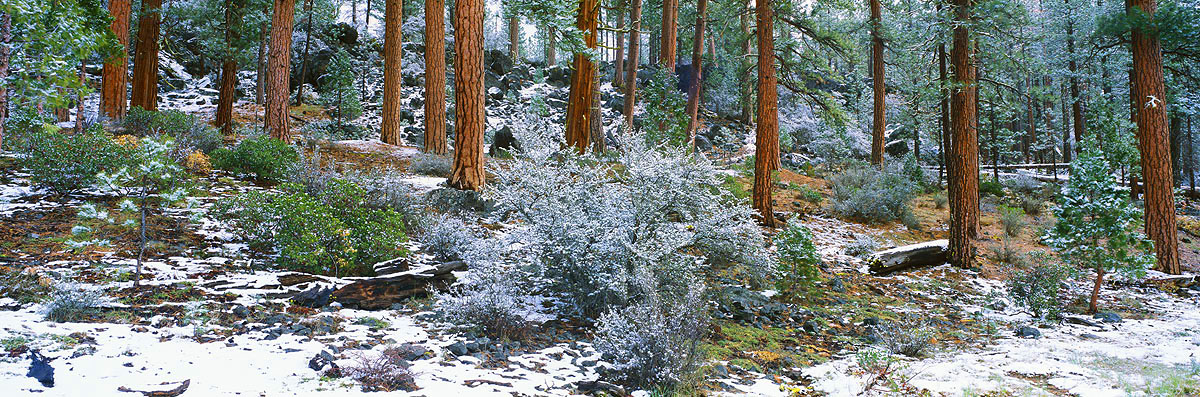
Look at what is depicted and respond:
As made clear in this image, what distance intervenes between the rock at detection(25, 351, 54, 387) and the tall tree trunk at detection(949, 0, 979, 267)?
433 inches

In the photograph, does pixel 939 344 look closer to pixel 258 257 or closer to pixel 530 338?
pixel 530 338

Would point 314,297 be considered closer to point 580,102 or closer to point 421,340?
point 421,340

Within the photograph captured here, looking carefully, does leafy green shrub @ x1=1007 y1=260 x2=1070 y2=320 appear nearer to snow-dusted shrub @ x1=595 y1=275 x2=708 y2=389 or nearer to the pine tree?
snow-dusted shrub @ x1=595 y1=275 x2=708 y2=389

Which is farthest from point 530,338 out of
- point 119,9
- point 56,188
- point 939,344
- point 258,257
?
point 119,9

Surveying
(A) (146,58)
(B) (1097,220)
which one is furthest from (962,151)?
(A) (146,58)

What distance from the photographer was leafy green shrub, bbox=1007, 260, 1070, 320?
688 cm

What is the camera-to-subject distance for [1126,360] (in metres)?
5.00

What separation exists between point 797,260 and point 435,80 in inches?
400

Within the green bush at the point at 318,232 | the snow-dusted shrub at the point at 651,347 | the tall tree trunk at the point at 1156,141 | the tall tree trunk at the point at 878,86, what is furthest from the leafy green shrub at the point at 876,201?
the green bush at the point at 318,232

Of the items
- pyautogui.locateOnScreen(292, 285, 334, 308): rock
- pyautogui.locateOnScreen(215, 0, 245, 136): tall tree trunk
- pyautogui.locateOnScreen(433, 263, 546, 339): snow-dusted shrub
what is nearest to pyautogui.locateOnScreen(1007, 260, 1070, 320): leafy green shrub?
pyautogui.locateOnScreen(433, 263, 546, 339): snow-dusted shrub

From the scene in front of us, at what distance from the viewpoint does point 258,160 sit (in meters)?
9.01

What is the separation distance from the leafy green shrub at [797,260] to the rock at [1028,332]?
2046 mm

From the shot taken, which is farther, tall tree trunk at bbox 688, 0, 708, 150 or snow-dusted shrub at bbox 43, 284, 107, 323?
tall tree trunk at bbox 688, 0, 708, 150

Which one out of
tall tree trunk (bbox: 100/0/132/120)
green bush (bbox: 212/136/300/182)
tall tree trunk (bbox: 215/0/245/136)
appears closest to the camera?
green bush (bbox: 212/136/300/182)
